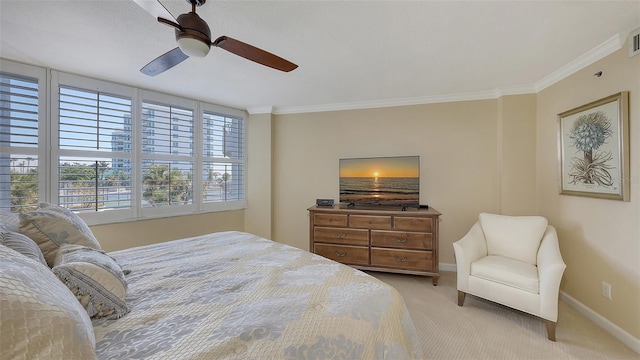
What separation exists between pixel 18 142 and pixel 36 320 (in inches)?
120

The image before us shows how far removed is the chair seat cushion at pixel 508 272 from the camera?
212 centimetres

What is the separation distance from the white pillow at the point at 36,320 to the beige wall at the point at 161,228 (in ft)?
8.80

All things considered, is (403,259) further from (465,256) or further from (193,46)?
(193,46)

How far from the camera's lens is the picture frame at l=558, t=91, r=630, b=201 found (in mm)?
2008

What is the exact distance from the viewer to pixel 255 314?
998 millimetres

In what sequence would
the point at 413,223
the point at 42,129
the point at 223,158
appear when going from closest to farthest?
the point at 42,129 < the point at 413,223 < the point at 223,158

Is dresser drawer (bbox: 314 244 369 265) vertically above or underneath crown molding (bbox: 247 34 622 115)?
underneath

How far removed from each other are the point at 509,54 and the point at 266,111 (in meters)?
3.17

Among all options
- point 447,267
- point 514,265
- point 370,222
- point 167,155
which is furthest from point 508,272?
point 167,155

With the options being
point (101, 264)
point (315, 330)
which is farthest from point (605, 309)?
point (101, 264)

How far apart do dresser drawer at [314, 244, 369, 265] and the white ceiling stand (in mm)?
2069

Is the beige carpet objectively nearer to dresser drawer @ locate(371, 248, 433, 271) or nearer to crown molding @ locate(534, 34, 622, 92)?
dresser drawer @ locate(371, 248, 433, 271)

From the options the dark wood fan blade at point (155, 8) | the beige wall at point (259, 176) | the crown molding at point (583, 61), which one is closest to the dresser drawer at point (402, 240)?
the beige wall at point (259, 176)

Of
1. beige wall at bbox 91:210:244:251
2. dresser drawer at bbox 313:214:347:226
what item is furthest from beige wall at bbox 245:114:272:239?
dresser drawer at bbox 313:214:347:226
